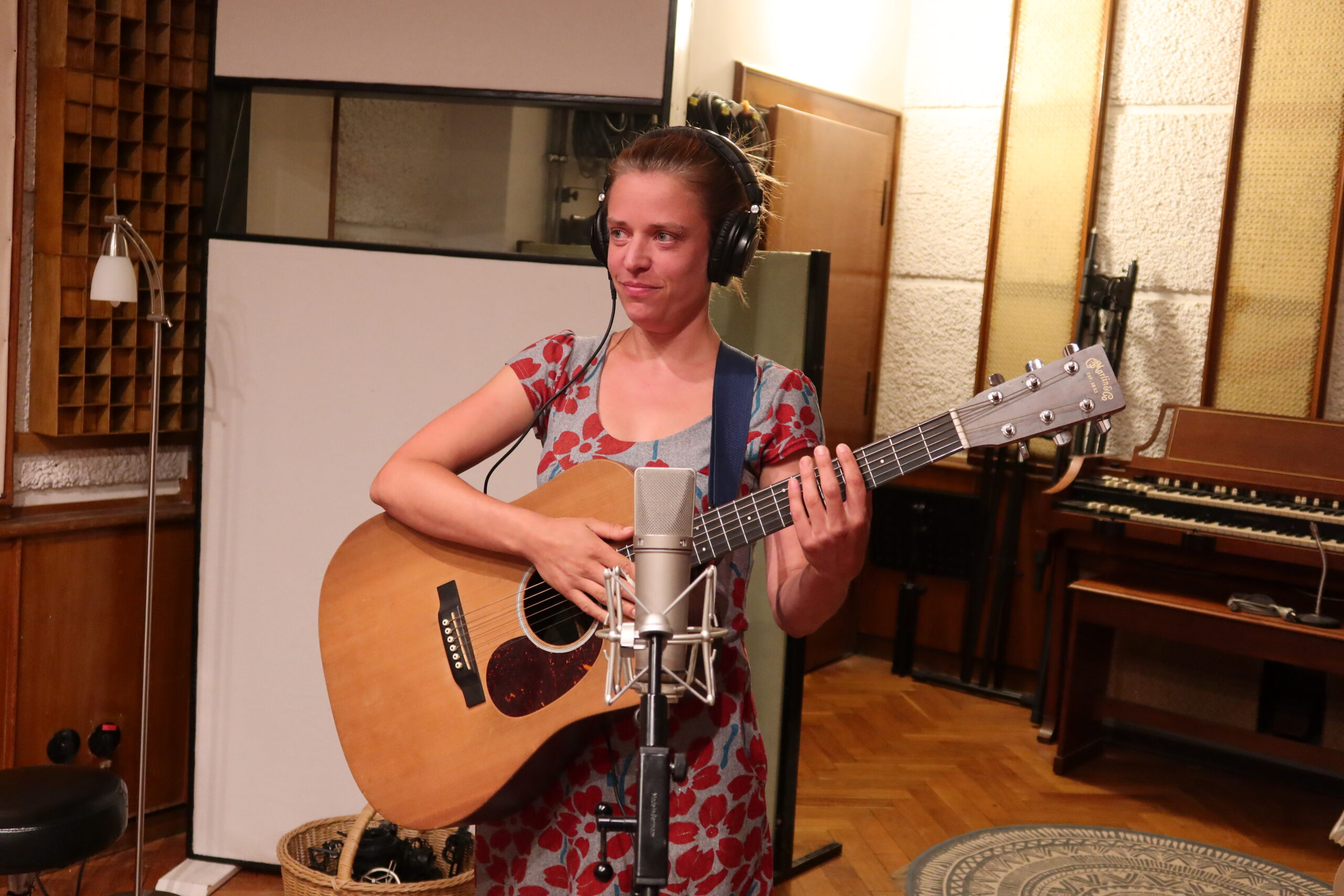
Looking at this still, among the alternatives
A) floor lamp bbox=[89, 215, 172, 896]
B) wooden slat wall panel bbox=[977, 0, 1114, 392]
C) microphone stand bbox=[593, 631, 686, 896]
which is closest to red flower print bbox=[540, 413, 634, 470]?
microphone stand bbox=[593, 631, 686, 896]

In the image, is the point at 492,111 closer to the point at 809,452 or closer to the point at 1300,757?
the point at 809,452

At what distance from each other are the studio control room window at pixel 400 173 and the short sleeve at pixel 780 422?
132 cm

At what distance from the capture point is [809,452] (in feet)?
4.70

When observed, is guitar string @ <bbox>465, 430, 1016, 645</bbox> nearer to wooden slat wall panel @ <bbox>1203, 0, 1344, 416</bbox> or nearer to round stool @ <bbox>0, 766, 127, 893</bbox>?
round stool @ <bbox>0, 766, 127, 893</bbox>

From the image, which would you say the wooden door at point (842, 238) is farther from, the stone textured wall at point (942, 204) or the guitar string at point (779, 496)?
the guitar string at point (779, 496)

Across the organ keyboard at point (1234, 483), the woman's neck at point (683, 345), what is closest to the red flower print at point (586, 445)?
the woman's neck at point (683, 345)

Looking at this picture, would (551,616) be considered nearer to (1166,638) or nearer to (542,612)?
(542,612)

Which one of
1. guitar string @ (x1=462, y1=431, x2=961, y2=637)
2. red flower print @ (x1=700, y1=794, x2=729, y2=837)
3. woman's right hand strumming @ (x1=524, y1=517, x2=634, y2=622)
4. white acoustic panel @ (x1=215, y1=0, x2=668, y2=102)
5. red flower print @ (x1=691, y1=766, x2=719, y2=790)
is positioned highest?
white acoustic panel @ (x1=215, y1=0, x2=668, y2=102)

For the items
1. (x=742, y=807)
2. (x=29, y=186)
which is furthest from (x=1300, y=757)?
(x=29, y=186)

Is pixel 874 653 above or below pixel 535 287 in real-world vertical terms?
below

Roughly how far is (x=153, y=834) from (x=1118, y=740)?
345 cm

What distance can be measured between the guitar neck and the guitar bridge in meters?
0.38

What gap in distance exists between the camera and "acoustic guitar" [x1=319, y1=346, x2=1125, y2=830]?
1.27 metres

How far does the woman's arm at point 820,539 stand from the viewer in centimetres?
124
